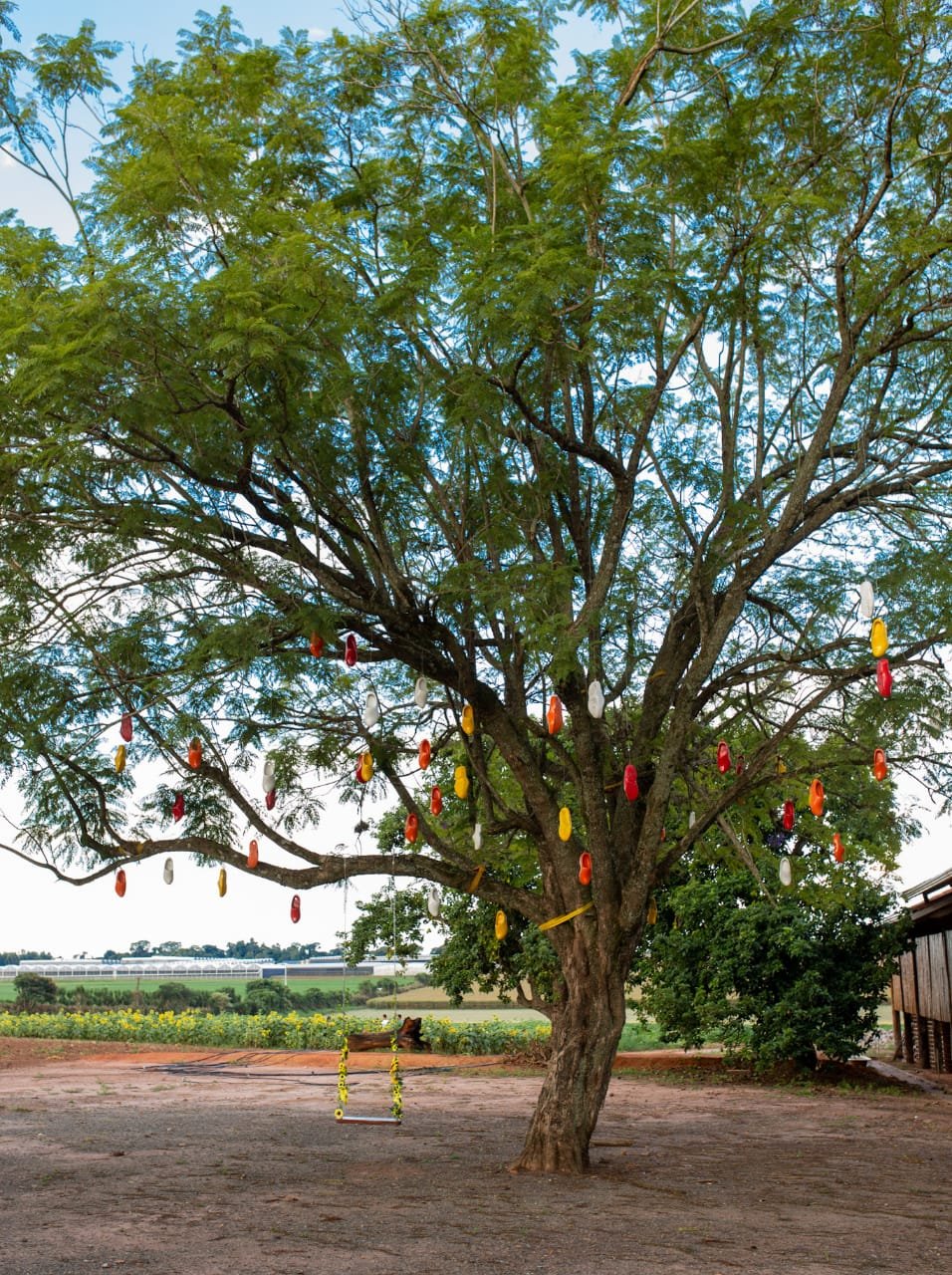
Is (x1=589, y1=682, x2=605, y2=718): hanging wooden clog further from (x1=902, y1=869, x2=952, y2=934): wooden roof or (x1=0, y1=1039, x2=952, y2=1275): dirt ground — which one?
(x1=902, y1=869, x2=952, y2=934): wooden roof

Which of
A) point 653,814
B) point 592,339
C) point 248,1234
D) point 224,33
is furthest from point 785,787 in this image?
point 224,33

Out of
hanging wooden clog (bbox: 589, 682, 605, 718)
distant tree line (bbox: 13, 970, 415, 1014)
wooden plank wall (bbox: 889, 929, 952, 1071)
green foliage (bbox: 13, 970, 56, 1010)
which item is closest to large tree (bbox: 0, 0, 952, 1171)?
hanging wooden clog (bbox: 589, 682, 605, 718)

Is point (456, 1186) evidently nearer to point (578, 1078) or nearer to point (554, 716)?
point (578, 1078)

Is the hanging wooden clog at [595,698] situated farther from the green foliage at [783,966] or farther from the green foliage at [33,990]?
the green foliage at [33,990]

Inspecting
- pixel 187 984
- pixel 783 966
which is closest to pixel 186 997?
pixel 187 984

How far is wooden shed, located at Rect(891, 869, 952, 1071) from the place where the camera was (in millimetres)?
16516

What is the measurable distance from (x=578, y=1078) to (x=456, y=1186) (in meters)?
1.13

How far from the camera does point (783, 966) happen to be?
16953 millimetres

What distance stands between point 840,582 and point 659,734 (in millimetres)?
1919

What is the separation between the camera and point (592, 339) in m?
7.41

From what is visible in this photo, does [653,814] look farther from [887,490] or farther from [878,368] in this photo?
[878,368]

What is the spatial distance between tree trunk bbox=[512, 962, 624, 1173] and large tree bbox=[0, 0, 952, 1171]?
1.1 inches

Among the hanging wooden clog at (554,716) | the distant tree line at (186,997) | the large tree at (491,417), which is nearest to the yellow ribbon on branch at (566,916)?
the large tree at (491,417)

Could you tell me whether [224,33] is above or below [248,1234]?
above
